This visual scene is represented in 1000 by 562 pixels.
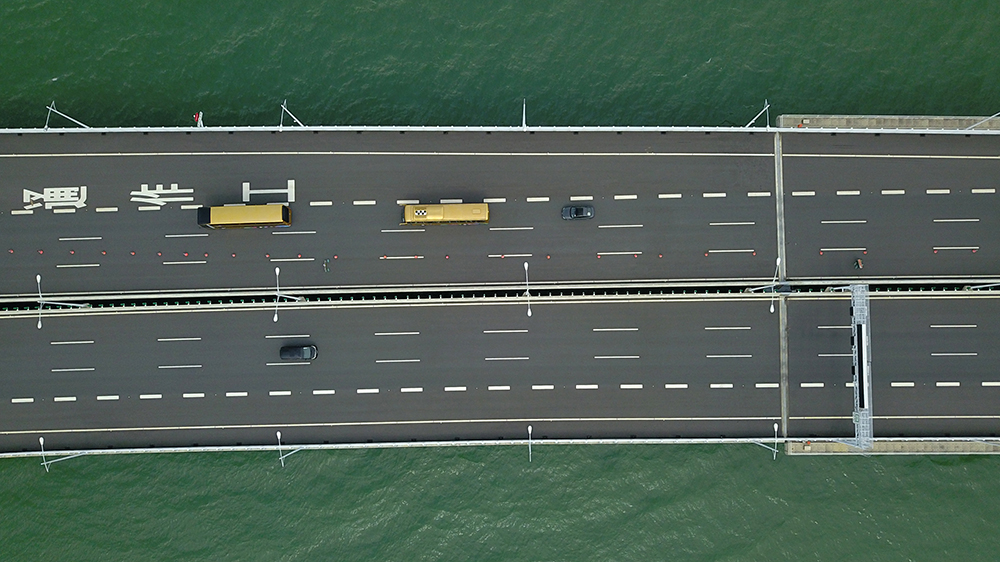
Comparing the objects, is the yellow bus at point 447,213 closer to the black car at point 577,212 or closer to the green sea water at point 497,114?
the black car at point 577,212

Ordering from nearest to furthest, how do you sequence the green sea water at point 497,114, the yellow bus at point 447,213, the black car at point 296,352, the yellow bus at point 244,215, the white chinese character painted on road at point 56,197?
the yellow bus at point 244,215 → the yellow bus at point 447,213 → the black car at point 296,352 → the green sea water at point 497,114 → the white chinese character painted on road at point 56,197

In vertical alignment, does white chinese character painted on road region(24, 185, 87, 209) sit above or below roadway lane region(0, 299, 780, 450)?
above

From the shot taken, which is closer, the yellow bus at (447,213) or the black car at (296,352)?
the yellow bus at (447,213)

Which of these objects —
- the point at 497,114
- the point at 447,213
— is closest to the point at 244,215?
the point at 447,213

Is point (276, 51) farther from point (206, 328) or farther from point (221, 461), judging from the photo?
point (221, 461)

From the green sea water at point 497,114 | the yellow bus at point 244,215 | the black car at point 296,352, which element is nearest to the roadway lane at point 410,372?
the black car at point 296,352

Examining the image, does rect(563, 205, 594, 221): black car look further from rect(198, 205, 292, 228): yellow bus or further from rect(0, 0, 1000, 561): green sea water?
rect(198, 205, 292, 228): yellow bus

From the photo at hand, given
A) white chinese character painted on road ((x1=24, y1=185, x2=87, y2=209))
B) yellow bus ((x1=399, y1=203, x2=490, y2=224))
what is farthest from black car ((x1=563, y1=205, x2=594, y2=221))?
white chinese character painted on road ((x1=24, y1=185, x2=87, y2=209))
